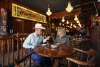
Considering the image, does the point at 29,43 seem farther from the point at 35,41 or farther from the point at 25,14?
the point at 25,14

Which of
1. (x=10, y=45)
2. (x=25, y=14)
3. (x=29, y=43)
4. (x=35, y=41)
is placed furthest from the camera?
(x=25, y=14)

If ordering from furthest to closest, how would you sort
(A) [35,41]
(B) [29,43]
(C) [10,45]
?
(C) [10,45] → (A) [35,41] → (B) [29,43]

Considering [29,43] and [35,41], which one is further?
[35,41]

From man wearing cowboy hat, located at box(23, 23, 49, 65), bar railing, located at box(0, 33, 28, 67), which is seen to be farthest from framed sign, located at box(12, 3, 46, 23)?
man wearing cowboy hat, located at box(23, 23, 49, 65)

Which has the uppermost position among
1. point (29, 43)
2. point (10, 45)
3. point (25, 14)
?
point (25, 14)

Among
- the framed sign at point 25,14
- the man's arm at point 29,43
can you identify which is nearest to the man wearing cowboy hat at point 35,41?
the man's arm at point 29,43

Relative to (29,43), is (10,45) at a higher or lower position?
lower

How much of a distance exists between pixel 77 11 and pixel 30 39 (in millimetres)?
12622

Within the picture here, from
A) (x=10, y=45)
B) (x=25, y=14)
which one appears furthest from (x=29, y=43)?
(x=25, y=14)

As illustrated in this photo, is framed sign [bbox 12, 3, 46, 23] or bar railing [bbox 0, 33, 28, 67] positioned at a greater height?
framed sign [bbox 12, 3, 46, 23]

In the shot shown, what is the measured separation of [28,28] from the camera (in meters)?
13.0

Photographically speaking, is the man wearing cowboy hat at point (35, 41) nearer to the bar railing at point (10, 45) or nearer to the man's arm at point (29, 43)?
the man's arm at point (29, 43)

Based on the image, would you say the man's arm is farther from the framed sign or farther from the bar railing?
the framed sign

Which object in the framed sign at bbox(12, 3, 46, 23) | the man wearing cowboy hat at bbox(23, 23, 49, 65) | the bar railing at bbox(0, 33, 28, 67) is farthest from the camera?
the framed sign at bbox(12, 3, 46, 23)
